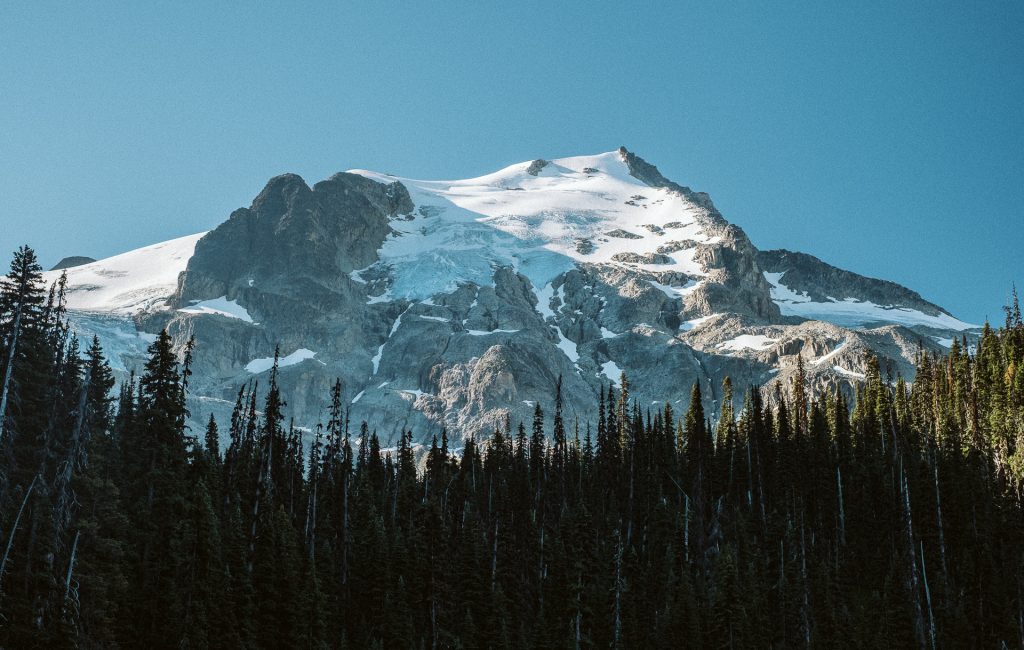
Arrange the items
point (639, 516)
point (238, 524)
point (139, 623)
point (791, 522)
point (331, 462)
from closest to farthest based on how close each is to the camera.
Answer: point (139, 623) → point (238, 524) → point (791, 522) → point (639, 516) → point (331, 462)

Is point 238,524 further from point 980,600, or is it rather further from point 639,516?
point 980,600

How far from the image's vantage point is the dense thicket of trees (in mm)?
46000

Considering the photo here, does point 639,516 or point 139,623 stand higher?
point 639,516

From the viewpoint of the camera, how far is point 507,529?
8944 centimetres

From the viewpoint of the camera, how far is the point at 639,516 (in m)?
102

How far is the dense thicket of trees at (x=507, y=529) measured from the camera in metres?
46.0

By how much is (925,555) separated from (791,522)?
11579mm

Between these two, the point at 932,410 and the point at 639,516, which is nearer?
the point at 639,516

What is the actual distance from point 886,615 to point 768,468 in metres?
33.2

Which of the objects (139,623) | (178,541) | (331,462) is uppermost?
(331,462)

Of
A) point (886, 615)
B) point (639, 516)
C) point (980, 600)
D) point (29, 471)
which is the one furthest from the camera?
point (639, 516)

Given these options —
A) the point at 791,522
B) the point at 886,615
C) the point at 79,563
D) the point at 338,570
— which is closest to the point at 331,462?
the point at 338,570

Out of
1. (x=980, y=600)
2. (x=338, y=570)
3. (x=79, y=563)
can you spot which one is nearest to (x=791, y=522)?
(x=980, y=600)

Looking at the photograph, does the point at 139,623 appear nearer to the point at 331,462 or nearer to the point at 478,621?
the point at 478,621
